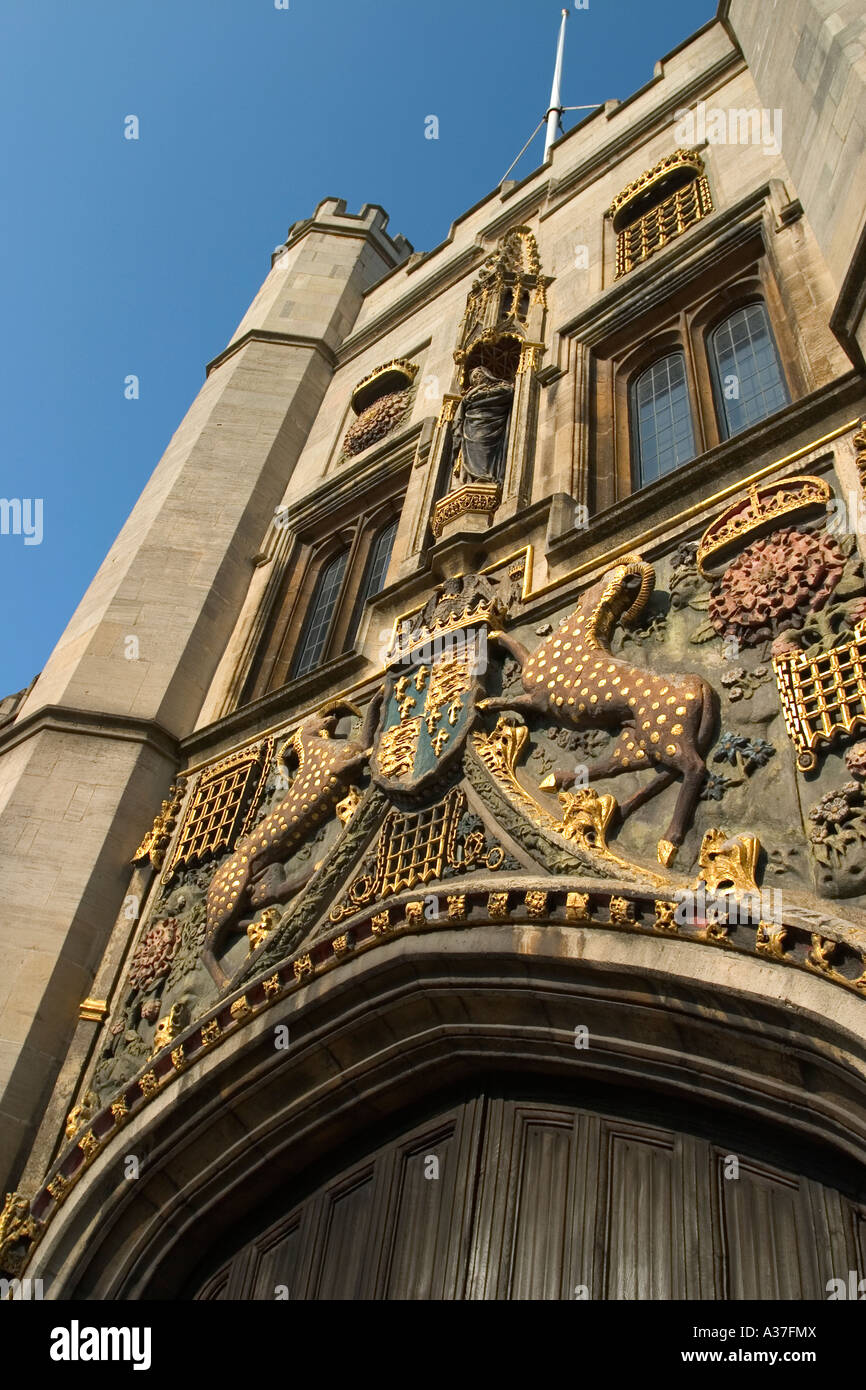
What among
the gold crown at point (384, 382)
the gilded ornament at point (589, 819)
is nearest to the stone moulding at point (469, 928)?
the gilded ornament at point (589, 819)

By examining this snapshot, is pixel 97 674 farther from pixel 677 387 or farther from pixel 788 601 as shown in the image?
pixel 788 601

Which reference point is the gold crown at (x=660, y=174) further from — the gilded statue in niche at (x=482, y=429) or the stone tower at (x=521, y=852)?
the gilded statue in niche at (x=482, y=429)

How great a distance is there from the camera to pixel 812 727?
4.76 meters

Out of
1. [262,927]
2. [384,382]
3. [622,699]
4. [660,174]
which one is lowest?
[262,927]

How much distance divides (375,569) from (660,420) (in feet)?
10.4

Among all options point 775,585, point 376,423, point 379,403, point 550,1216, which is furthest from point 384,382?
point 550,1216

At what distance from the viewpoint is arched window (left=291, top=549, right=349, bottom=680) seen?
10.0 meters

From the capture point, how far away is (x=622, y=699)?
5.62 metres

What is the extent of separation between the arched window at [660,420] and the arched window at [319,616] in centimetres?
325

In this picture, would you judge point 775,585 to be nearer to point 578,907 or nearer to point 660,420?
point 578,907

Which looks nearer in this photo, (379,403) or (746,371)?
(746,371)

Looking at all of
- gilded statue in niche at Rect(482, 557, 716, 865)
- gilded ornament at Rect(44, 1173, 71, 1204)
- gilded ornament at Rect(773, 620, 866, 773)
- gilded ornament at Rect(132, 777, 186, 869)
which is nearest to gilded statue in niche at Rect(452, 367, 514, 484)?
gilded statue in niche at Rect(482, 557, 716, 865)

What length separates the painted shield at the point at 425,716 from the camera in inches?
249

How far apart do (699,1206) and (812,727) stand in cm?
205
